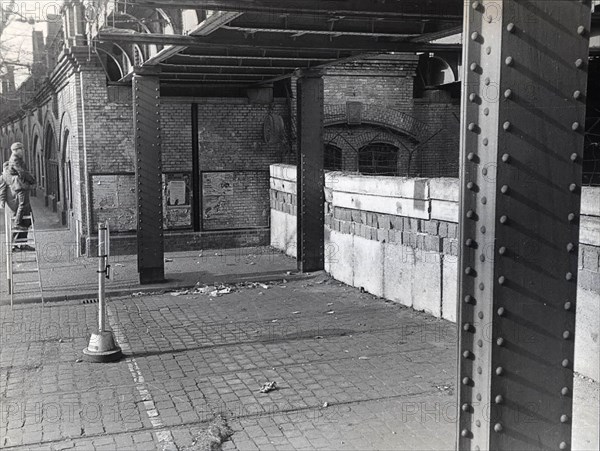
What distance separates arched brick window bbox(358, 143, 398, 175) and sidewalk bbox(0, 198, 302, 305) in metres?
4.05

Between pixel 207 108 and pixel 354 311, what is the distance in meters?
8.54

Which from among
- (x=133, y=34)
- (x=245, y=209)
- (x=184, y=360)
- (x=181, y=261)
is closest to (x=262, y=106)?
(x=245, y=209)

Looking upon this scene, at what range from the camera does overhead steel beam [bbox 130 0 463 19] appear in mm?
7848

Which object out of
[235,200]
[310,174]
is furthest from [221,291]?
[235,200]

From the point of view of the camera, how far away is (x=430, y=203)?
10.0 metres

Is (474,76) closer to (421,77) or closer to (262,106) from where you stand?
(262,106)

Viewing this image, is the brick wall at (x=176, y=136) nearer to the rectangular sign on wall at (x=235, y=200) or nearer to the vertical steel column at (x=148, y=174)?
the rectangular sign on wall at (x=235, y=200)

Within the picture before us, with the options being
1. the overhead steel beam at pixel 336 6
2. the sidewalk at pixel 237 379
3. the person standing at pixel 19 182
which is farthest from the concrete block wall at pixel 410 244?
the person standing at pixel 19 182

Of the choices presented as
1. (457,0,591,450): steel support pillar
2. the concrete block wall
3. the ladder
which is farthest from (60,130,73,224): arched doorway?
(457,0,591,450): steel support pillar

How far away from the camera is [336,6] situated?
8531mm

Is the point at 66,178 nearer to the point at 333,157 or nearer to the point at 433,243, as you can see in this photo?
the point at 333,157

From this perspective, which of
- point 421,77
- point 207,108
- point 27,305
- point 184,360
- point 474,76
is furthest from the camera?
point 421,77

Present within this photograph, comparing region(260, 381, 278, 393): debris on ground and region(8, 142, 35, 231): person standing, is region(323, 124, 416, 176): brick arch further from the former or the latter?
region(260, 381, 278, 393): debris on ground

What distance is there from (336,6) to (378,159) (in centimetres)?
1105
